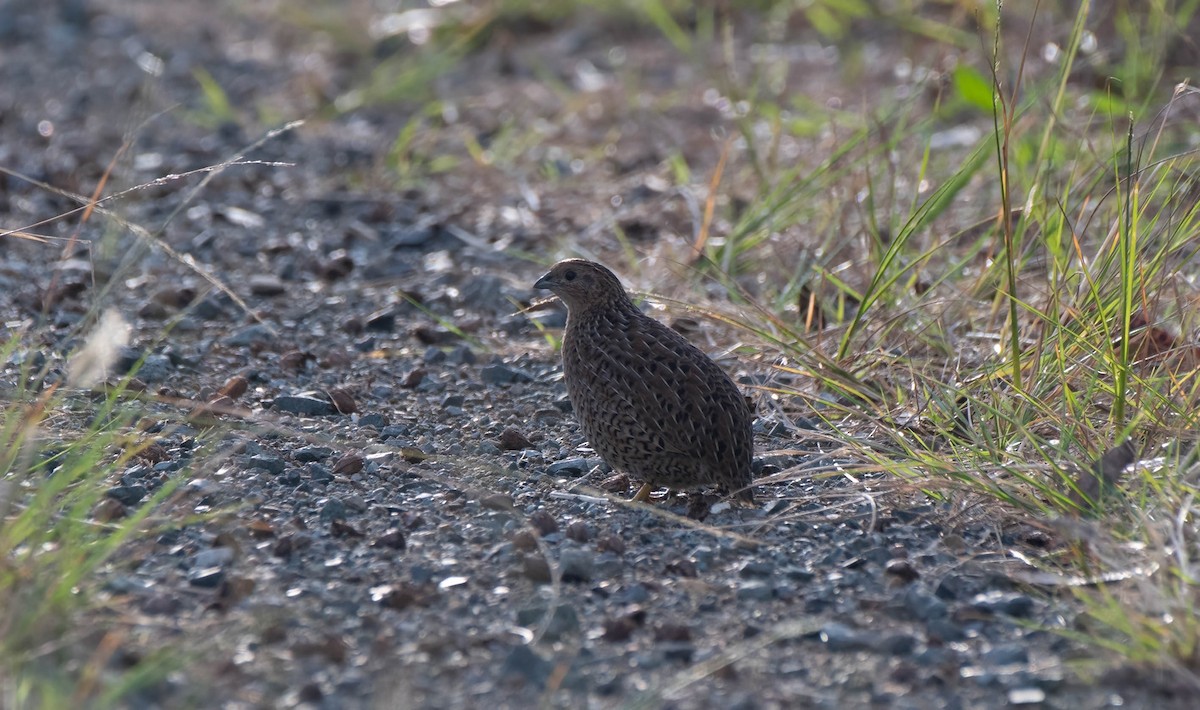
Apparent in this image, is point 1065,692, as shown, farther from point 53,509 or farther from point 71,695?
point 53,509

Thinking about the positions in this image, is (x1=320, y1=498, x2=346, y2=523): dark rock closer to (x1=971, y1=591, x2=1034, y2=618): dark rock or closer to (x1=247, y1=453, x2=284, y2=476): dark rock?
(x1=247, y1=453, x2=284, y2=476): dark rock

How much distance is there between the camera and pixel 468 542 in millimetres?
3953

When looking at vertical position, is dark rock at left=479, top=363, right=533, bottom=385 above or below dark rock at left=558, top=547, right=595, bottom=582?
below

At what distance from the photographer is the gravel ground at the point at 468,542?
3.27 metres

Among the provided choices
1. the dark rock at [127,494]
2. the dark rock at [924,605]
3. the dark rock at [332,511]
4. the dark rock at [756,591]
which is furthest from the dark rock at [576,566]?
the dark rock at [127,494]

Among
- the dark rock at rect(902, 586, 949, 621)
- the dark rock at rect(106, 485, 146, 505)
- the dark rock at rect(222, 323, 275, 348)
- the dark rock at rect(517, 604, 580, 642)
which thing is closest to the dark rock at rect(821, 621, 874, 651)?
the dark rock at rect(902, 586, 949, 621)

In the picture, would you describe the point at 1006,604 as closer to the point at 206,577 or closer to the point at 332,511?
the point at 332,511

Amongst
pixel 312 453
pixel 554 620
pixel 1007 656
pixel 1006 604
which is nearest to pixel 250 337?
pixel 312 453

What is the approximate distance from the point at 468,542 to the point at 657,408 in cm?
67

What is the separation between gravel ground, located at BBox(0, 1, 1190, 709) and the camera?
129 inches

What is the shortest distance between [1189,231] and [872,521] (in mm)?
1501

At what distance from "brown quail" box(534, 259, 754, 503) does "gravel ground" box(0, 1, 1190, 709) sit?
132 millimetres

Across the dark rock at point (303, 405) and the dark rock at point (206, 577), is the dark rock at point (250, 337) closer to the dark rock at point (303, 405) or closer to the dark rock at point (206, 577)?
the dark rock at point (303, 405)

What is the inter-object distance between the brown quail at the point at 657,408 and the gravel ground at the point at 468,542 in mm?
132
